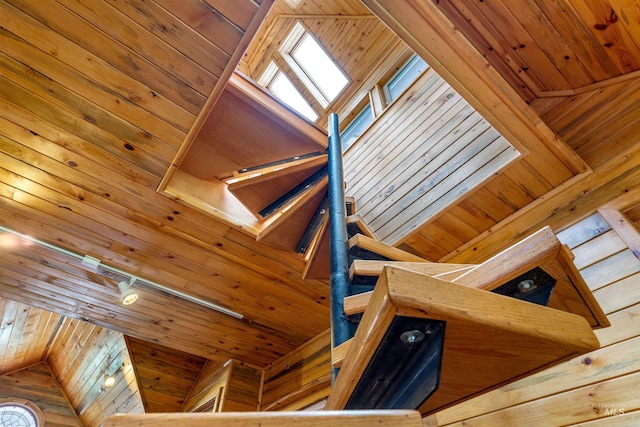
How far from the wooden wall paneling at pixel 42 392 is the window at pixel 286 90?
5382 millimetres

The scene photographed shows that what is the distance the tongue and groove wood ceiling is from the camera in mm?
1562

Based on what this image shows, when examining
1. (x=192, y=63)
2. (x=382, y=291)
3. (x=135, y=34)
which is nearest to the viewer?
(x=382, y=291)

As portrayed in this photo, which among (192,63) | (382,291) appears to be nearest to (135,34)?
(192,63)

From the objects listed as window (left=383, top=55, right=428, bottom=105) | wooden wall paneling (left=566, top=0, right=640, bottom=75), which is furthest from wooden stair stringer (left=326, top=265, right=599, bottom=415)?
window (left=383, top=55, right=428, bottom=105)

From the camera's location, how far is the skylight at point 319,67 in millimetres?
5121

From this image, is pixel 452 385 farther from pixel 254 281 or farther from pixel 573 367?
pixel 254 281

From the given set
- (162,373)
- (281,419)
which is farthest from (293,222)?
(162,373)

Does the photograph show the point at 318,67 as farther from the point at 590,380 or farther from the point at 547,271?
the point at 547,271

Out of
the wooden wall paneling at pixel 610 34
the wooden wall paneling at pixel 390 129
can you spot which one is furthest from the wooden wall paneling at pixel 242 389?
the wooden wall paneling at pixel 610 34

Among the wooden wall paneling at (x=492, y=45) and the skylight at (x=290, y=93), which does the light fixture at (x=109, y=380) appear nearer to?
the skylight at (x=290, y=93)

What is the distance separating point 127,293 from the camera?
8.04 ft

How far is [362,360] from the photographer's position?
2.53ft

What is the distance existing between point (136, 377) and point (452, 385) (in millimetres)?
3852

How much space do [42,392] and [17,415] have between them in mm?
378
